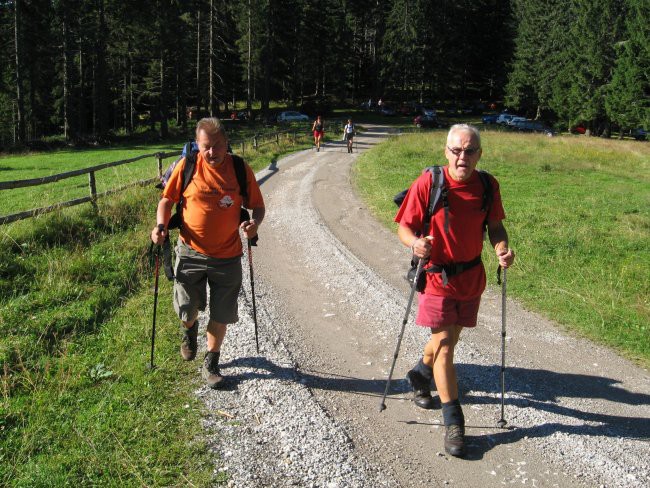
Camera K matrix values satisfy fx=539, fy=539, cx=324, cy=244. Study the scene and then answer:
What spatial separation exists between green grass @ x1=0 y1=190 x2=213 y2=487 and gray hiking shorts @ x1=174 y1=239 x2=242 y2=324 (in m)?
0.63

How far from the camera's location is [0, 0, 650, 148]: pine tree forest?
135 ft

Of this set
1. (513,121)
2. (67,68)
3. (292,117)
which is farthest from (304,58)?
(67,68)

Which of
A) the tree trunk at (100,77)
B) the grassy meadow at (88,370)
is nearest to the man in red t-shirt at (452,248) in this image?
the grassy meadow at (88,370)

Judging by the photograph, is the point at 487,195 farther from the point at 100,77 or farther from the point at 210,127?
the point at 100,77

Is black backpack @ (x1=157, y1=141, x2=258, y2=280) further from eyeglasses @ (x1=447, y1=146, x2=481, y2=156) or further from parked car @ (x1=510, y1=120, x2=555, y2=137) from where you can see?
parked car @ (x1=510, y1=120, x2=555, y2=137)

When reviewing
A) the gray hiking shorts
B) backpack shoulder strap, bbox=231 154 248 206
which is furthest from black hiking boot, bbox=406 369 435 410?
backpack shoulder strap, bbox=231 154 248 206

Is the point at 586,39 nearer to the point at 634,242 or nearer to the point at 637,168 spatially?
the point at 637,168

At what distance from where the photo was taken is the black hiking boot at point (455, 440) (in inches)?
145

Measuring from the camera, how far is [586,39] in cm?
5194

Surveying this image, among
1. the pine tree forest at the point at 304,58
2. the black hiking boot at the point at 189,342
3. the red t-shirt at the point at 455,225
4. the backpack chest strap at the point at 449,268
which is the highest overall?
the pine tree forest at the point at 304,58

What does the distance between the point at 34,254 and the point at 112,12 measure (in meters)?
40.5

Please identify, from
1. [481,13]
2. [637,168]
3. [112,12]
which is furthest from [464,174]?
[481,13]

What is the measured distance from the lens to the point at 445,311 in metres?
3.85

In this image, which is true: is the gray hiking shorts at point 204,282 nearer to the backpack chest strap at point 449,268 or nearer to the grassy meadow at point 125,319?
the grassy meadow at point 125,319
